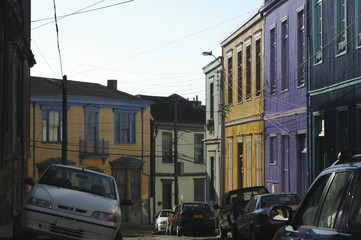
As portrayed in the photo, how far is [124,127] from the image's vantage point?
176 ft

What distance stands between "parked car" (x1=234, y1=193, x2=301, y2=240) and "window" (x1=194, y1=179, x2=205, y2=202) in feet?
143

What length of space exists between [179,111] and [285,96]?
38.2m

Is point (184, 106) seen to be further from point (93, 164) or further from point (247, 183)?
point (247, 183)

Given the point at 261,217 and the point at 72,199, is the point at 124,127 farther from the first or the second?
the point at 72,199

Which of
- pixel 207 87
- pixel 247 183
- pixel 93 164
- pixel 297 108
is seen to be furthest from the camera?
pixel 93 164

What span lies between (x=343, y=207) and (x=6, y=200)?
21146 millimetres

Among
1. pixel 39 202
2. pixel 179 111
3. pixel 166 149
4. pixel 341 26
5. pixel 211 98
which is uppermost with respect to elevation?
pixel 341 26

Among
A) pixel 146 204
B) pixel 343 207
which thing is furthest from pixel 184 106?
pixel 343 207

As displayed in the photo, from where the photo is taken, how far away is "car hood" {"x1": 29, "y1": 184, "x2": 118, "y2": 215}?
13.5 meters

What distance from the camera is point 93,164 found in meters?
51.5

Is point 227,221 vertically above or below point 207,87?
below

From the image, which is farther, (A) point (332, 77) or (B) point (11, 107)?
(B) point (11, 107)

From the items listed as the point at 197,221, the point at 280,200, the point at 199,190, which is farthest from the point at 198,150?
the point at 280,200

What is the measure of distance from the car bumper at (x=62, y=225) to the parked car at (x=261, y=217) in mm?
4134
